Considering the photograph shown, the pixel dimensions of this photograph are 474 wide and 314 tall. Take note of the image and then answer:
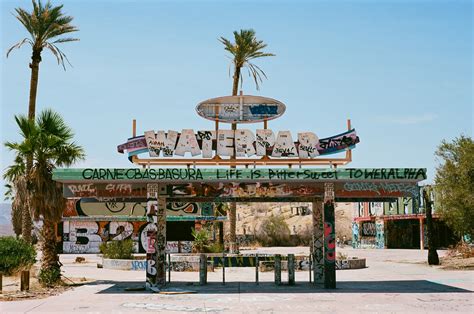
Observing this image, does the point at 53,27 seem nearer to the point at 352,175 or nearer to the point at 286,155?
the point at 286,155

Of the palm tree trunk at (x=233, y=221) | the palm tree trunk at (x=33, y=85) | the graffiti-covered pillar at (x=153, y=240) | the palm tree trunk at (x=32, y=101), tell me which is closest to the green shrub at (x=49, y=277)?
the graffiti-covered pillar at (x=153, y=240)

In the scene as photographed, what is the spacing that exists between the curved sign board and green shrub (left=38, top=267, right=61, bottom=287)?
8159 mm

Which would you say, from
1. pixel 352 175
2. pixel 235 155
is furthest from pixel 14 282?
pixel 352 175

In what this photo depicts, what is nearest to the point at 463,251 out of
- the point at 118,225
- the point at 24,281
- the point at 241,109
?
the point at 241,109

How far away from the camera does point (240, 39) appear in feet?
130

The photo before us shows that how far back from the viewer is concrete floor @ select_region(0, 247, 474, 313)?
53.8 feet

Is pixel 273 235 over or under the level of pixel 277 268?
over

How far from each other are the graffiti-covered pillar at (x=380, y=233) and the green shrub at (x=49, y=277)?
135 ft

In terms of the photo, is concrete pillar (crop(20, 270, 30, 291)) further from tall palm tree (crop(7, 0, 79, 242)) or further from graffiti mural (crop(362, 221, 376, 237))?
graffiti mural (crop(362, 221, 376, 237))

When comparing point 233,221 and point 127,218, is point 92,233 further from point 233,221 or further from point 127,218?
point 233,221

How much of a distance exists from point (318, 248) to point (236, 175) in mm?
5626

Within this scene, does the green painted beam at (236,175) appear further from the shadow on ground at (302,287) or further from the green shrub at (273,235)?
the green shrub at (273,235)

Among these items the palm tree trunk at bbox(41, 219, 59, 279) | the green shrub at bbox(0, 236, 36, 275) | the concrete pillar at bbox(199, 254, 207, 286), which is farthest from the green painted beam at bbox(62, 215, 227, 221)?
the concrete pillar at bbox(199, 254, 207, 286)

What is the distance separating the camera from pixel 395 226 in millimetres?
59031
